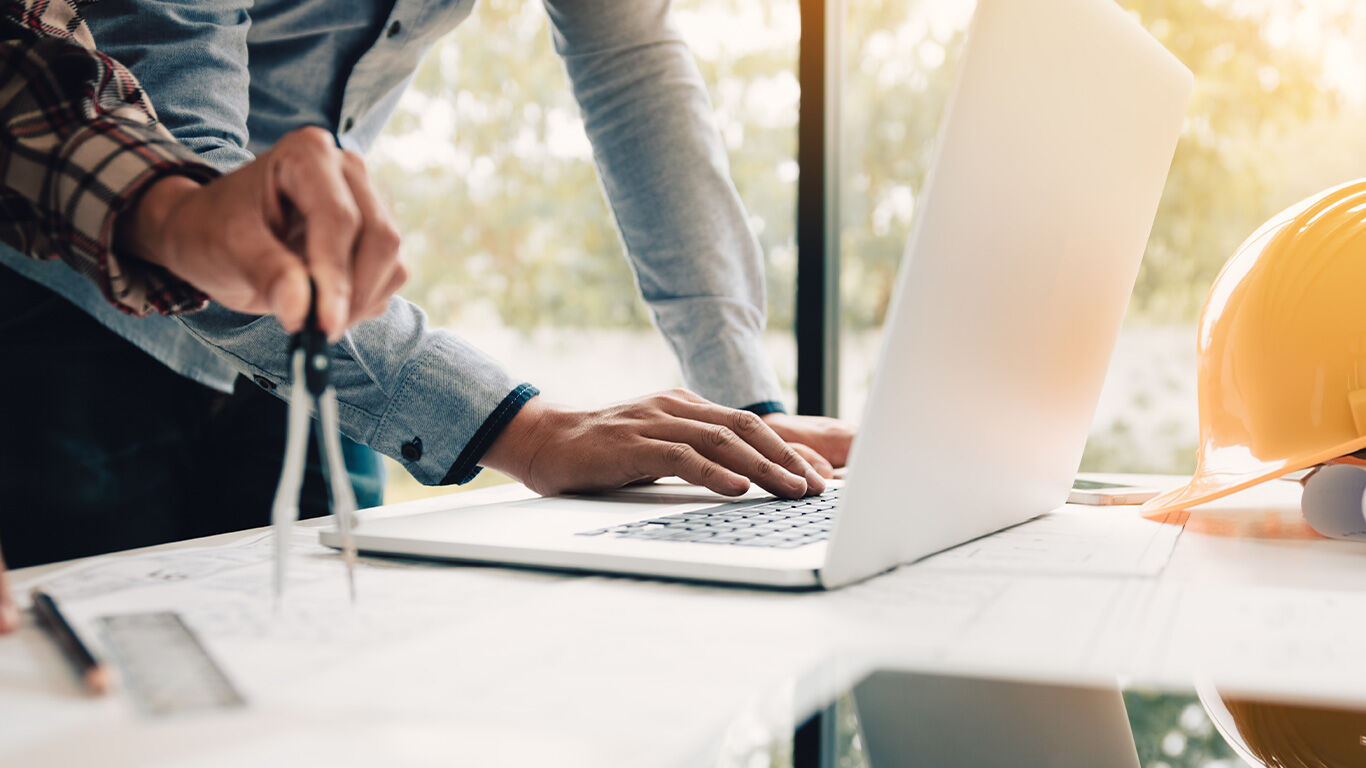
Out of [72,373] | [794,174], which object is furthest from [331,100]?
[794,174]

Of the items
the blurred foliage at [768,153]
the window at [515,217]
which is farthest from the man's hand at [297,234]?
the window at [515,217]

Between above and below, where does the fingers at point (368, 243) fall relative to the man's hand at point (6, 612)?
above

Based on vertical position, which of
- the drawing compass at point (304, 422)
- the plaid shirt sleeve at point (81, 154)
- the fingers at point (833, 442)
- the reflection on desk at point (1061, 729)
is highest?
the plaid shirt sleeve at point (81, 154)

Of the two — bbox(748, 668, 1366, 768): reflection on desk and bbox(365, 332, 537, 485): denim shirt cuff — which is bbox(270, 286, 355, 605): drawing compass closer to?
bbox(748, 668, 1366, 768): reflection on desk

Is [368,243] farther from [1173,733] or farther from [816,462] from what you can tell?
[816,462]

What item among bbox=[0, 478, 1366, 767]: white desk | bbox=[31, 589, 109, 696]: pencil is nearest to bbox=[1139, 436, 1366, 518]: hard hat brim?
bbox=[0, 478, 1366, 767]: white desk

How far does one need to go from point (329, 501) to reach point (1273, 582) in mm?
953

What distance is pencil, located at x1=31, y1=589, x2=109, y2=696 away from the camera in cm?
33

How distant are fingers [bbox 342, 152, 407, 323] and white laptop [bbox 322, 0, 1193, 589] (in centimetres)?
17

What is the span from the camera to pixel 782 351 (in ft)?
7.79

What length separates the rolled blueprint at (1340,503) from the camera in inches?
27.2

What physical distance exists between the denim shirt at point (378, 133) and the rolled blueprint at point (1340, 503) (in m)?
0.61

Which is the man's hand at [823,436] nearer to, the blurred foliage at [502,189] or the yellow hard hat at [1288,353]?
the yellow hard hat at [1288,353]

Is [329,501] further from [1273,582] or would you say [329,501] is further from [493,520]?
[1273,582]
